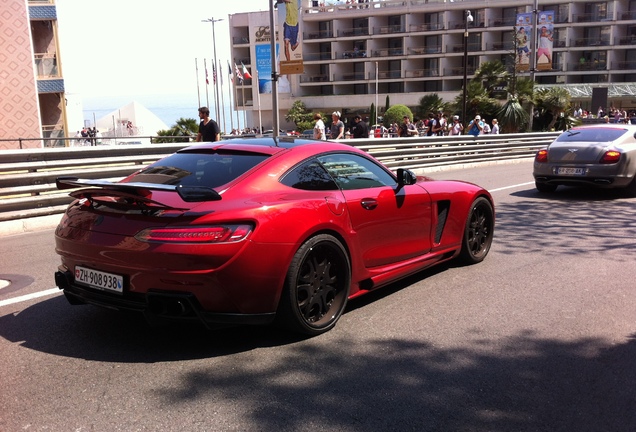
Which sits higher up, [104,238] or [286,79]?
[286,79]

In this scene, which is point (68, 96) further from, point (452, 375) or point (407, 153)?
point (452, 375)

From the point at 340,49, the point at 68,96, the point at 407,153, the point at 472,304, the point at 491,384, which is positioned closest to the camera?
the point at 491,384

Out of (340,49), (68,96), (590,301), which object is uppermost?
(340,49)

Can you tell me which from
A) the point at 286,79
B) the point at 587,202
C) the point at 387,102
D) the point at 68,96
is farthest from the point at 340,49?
the point at 587,202

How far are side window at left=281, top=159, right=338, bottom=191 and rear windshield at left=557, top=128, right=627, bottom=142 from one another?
28.5ft

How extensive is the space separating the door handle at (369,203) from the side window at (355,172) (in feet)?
0.47

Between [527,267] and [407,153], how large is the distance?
34.1ft

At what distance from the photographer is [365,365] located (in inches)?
147

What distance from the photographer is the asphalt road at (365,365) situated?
308 cm

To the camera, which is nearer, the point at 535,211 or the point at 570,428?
the point at 570,428

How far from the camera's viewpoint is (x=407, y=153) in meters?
16.3

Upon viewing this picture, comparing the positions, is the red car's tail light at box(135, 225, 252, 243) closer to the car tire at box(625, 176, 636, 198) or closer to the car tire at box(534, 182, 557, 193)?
the car tire at box(534, 182, 557, 193)

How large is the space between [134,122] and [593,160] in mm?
35380

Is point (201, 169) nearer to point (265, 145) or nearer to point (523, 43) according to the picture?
point (265, 145)
